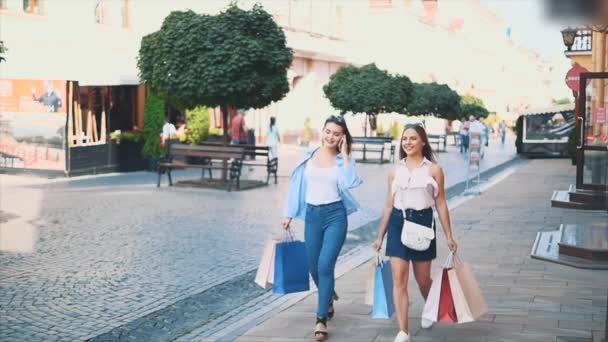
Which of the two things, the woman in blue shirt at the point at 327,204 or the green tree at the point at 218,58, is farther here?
the green tree at the point at 218,58

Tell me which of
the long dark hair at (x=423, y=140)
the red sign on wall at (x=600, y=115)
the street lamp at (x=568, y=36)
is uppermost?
the street lamp at (x=568, y=36)

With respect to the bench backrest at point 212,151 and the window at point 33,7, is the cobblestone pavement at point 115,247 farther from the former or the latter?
the window at point 33,7

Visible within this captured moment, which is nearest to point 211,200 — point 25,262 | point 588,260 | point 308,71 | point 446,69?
point 25,262

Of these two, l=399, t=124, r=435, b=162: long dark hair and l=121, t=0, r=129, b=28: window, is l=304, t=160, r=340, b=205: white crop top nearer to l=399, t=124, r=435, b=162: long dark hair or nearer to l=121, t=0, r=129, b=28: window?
l=399, t=124, r=435, b=162: long dark hair

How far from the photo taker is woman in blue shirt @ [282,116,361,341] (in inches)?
252

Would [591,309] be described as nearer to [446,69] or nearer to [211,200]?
[211,200]

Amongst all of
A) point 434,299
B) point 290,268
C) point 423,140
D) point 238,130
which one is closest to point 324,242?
point 290,268

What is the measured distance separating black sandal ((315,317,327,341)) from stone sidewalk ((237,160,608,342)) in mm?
83

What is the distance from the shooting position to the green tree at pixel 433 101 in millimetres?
46125

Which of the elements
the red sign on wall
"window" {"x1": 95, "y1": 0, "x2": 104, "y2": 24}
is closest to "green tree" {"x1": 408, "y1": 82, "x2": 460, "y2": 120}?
"window" {"x1": 95, "y1": 0, "x2": 104, "y2": 24}

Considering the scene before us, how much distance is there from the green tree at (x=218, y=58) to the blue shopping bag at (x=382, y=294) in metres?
12.2

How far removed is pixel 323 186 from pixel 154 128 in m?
16.8

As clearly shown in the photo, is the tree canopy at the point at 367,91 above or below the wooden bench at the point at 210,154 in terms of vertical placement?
above

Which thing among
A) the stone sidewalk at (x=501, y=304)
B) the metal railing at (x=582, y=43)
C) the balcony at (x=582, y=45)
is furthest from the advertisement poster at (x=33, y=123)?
the metal railing at (x=582, y=43)
